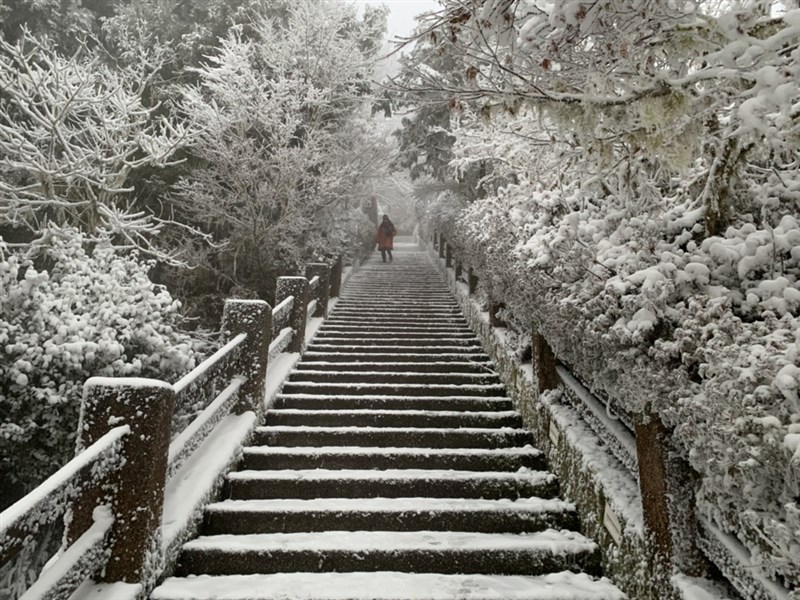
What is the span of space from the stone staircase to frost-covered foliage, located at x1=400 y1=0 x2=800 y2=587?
53.3 inches

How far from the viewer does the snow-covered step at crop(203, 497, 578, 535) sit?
3766 millimetres

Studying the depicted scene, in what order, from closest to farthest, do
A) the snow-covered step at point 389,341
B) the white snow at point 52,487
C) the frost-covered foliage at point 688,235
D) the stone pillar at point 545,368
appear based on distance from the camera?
1. the frost-covered foliage at point 688,235
2. the white snow at point 52,487
3. the stone pillar at point 545,368
4. the snow-covered step at point 389,341

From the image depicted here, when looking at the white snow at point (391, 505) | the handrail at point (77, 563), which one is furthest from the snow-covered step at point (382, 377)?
the handrail at point (77, 563)

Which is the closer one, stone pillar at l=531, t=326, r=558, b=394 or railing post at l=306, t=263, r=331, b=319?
stone pillar at l=531, t=326, r=558, b=394

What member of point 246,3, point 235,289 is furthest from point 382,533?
point 246,3

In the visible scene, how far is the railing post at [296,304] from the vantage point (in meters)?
7.01

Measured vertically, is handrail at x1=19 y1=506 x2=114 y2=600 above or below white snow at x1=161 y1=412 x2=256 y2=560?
above

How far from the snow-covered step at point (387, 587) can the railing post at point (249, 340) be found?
1832mm

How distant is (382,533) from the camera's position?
3678 millimetres

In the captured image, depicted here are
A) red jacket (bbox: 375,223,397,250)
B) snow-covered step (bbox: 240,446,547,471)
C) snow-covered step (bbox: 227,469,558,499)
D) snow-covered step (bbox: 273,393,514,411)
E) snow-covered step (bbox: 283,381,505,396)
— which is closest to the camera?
snow-covered step (bbox: 227,469,558,499)

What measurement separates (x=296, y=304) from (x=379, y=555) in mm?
4144

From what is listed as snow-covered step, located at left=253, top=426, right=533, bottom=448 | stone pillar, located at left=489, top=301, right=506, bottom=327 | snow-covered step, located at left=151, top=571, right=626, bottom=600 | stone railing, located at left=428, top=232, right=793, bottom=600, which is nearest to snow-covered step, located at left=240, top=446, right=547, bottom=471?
snow-covered step, located at left=253, top=426, right=533, bottom=448

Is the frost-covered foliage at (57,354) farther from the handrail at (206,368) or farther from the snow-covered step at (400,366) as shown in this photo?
the snow-covered step at (400,366)

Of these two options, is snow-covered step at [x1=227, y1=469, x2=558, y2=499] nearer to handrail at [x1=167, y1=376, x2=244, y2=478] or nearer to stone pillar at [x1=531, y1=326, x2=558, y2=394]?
handrail at [x1=167, y1=376, x2=244, y2=478]
